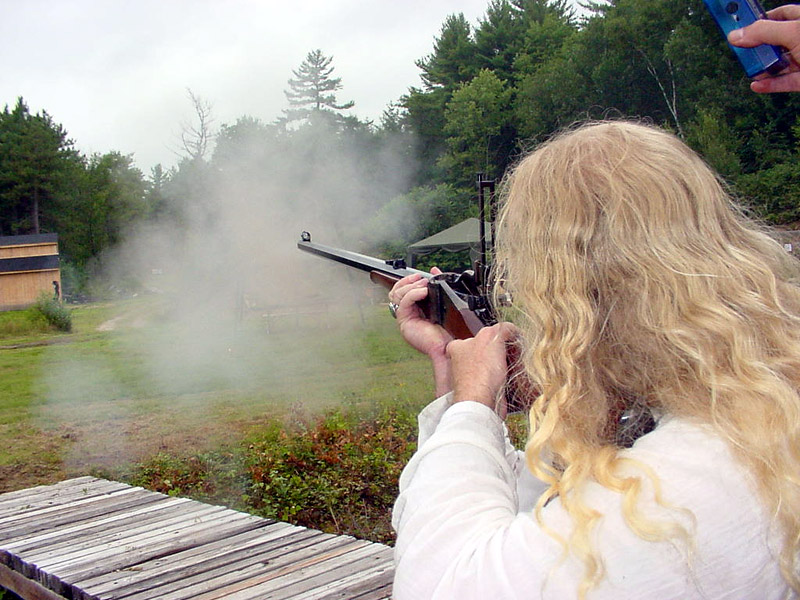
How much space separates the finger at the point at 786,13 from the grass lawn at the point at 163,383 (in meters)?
4.53

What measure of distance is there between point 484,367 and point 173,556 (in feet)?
7.72

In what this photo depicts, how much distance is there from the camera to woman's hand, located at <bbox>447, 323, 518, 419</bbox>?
1411mm

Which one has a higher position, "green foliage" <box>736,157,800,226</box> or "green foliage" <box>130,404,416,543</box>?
"green foliage" <box>736,157,800,226</box>

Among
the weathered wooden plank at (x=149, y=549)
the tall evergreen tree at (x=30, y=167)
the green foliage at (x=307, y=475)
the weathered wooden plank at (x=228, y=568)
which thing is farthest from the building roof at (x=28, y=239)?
the weathered wooden plank at (x=228, y=568)

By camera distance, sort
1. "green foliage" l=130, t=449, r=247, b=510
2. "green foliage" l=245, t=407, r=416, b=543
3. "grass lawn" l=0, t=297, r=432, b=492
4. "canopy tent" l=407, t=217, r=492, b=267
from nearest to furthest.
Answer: "green foliage" l=245, t=407, r=416, b=543 → "green foliage" l=130, t=449, r=247, b=510 → "grass lawn" l=0, t=297, r=432, b=492 → "canopy tent" l=407, t=217, r=492, b=267

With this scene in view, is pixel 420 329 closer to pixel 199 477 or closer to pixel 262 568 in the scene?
pixel 262 568

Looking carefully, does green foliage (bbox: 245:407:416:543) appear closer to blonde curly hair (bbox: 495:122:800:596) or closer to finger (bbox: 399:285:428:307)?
finger (bbox: 399:285:428:307)

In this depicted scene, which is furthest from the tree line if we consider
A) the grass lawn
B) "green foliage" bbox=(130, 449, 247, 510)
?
"green foliage" bbox=(130, 449, 247, 510)

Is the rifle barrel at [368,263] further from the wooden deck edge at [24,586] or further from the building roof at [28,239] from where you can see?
the building roof at [28,239]

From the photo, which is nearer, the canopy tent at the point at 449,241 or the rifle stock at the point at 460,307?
the rifle stock at the point at 460,307

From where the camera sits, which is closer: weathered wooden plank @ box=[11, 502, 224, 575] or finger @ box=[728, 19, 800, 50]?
finger @ box=[728, 19, 800, 50]

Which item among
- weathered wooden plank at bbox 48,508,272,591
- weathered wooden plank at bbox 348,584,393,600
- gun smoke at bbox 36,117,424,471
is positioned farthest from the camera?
gun smoke at bbox 36,117,424,471

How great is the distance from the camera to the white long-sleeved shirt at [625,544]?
1030 mm

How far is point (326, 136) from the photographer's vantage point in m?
9.14
